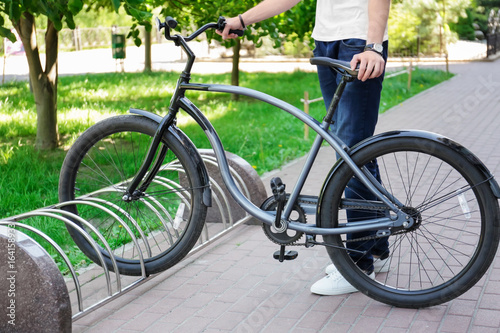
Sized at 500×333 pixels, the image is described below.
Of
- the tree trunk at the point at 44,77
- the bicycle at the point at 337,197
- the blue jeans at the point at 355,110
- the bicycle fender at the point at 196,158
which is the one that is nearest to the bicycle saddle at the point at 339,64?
the bicycle at the point at 337,197

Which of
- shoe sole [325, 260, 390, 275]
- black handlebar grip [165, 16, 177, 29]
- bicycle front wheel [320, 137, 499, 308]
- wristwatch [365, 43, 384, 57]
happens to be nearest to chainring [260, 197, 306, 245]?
bicycle front wheel [320, 137, 499, 308]

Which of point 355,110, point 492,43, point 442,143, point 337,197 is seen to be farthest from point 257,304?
point 492,43

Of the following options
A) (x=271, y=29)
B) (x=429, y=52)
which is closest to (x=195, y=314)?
(x=271, y=29)

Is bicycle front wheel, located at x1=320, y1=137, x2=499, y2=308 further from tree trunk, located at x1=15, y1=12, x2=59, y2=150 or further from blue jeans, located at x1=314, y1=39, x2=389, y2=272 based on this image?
tree trunk, located at x1=15, y1=12, x2=59, y2=150

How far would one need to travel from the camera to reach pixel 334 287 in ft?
12.1

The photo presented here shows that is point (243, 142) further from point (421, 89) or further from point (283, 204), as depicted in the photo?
point (421, 89)

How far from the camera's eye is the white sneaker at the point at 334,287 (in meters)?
3.67

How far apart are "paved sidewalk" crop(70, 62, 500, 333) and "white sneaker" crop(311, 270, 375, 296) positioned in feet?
0.13

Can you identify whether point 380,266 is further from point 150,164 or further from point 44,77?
point 44,77

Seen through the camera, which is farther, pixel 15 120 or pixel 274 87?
pixel 274 87

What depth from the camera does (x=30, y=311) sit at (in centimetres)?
300

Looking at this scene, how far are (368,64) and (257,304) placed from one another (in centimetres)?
140

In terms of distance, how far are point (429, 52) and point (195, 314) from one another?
2461 cm

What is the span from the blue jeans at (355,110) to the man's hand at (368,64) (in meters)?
0.26
